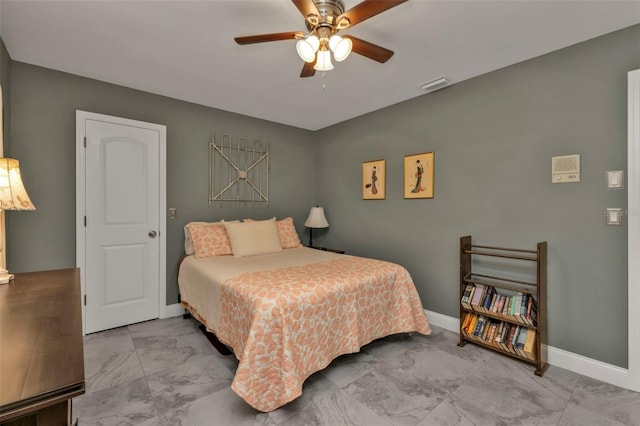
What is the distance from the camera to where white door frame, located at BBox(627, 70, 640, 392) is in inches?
76.3

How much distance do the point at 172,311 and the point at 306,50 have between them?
3.01 m

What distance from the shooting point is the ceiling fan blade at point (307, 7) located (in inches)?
57.9

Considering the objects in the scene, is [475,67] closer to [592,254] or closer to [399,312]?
[592,254]

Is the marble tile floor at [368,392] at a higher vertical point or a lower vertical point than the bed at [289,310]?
lower

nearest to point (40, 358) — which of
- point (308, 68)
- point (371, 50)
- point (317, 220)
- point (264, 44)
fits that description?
point (308, 68)

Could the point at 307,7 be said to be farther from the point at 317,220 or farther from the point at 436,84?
the point at 317,220

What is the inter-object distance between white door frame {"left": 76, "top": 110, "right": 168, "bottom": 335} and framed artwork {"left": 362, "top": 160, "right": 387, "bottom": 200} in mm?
2343

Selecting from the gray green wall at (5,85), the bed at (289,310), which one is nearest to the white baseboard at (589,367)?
the bed at (289,310)

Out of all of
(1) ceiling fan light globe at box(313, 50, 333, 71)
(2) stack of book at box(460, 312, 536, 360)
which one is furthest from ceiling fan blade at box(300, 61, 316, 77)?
(2) stack of book at box(460, 312, 536, 360)

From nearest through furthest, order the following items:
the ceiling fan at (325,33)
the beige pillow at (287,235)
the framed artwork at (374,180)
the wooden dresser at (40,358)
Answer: the wooden dresser at (40,358) → the ceiling fan at (325,33) → the framed artwork at (374,180) → the beige pillow at (287,235)

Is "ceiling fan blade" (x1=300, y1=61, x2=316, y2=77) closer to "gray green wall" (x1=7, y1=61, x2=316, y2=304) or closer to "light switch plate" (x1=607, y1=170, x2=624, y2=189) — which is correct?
"gray green wall" (x1=7, y1=61, x2=316, y2=304)

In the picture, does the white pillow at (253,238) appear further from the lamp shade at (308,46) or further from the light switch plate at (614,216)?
the light switch plate at (614,216)

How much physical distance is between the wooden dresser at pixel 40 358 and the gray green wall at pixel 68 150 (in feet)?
5.63

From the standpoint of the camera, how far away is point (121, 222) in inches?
117
